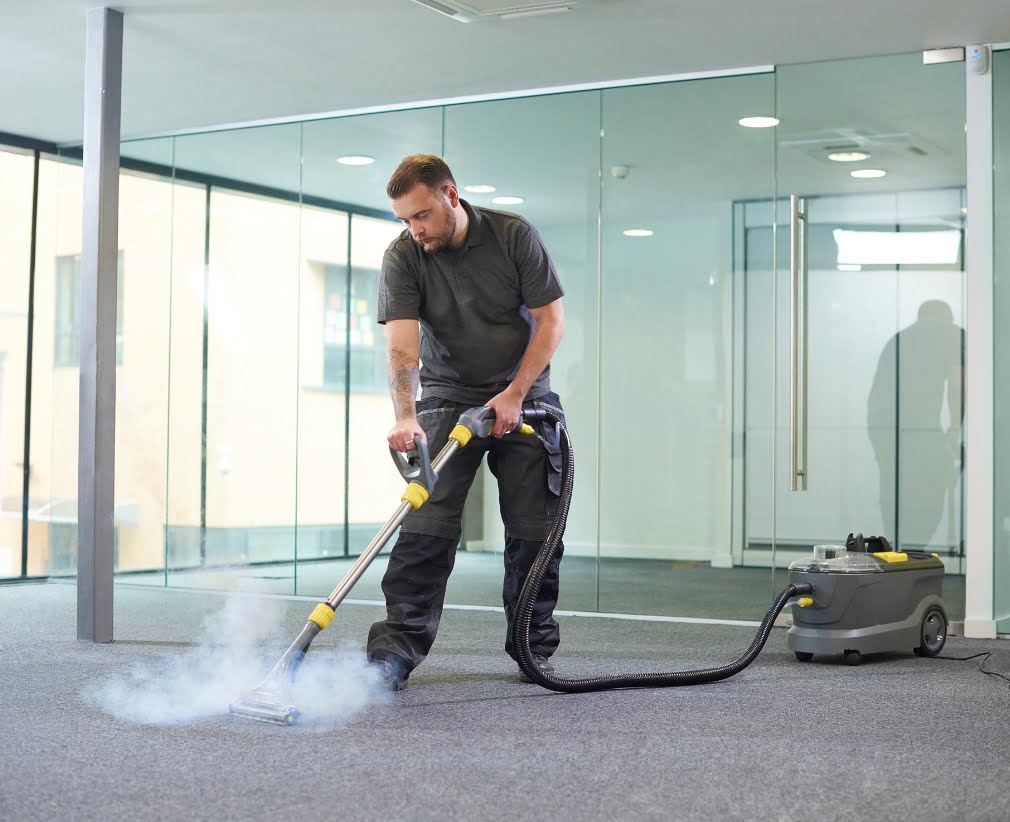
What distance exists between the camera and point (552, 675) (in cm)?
292

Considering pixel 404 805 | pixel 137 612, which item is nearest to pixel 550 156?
pixel 137 612

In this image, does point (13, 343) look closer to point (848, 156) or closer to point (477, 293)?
point (477, 293)

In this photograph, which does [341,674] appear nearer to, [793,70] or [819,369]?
[819,369]

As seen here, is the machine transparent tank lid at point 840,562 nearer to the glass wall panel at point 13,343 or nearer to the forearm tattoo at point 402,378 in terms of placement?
the forearm tattoo at point 402,378

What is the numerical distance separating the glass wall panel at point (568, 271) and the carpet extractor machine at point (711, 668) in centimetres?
127

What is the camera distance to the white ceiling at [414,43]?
392cm

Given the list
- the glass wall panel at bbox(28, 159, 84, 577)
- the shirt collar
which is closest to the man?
the shirt collar

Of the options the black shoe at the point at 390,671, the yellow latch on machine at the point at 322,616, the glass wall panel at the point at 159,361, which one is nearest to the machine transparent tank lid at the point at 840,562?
the black shoe at the point at 390,671

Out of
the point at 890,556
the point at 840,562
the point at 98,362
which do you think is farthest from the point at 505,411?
the point at 98,362

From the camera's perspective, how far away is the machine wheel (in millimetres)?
3594

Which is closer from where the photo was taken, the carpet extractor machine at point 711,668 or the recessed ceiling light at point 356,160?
the carpet extractor machine at point 711,668

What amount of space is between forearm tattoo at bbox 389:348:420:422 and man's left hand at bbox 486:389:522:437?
183 millimetres

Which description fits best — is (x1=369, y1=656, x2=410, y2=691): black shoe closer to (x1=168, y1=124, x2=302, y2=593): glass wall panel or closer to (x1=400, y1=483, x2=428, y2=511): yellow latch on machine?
(x1=400, y1=483, x2=428, y2=511): yellow latch on machine

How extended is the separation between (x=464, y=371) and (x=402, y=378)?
0.21 meters
